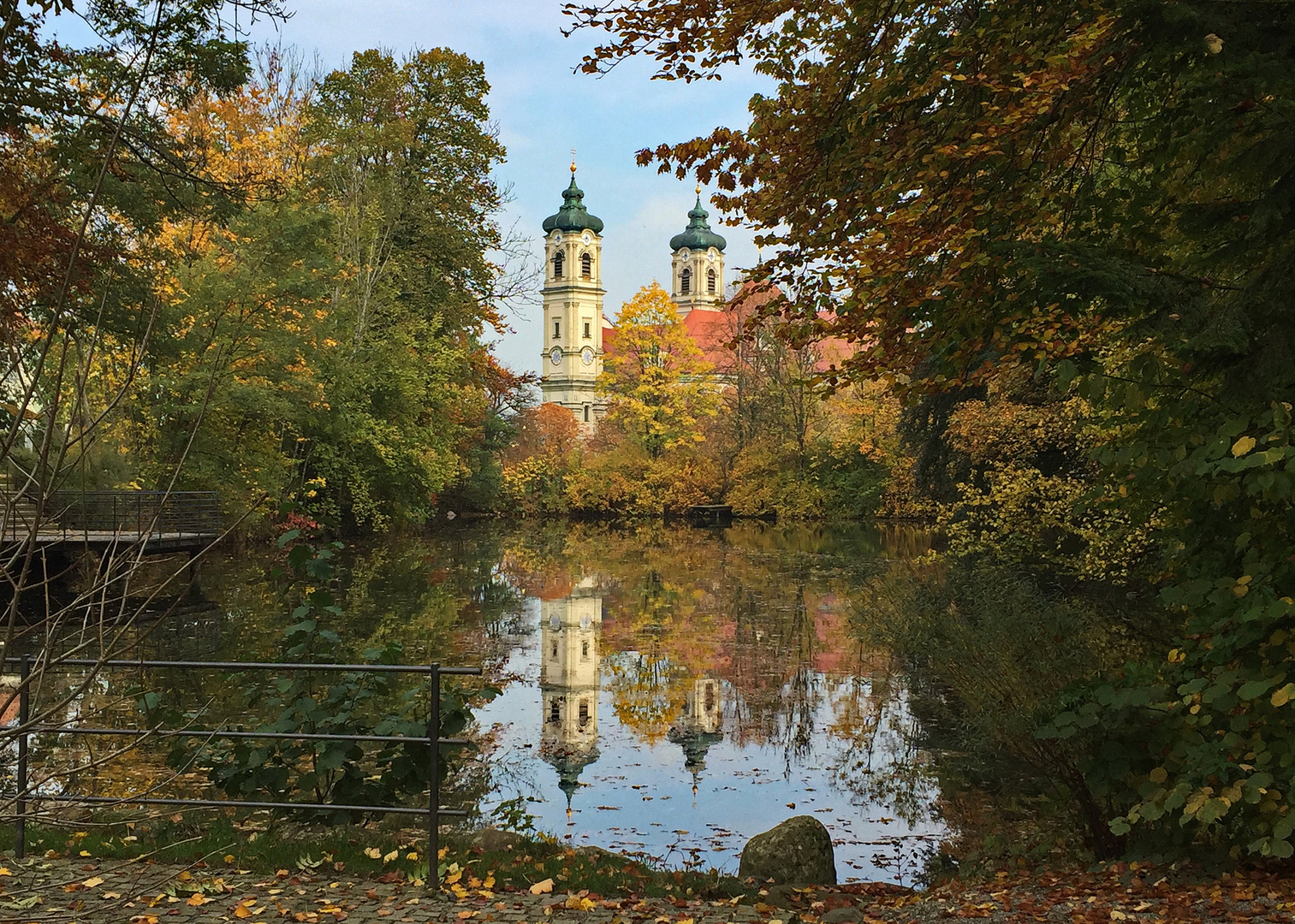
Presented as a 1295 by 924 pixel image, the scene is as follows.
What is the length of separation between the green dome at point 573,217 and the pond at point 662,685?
65151mm

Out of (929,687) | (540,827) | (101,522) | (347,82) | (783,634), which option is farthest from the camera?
(347,82)

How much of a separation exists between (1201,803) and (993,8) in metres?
4.78

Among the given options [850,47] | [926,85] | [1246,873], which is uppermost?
[850,47]

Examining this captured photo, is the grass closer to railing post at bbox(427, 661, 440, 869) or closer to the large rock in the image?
railing post at bbox(427, 661, 440, 869)

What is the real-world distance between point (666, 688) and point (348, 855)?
7274 millimetres

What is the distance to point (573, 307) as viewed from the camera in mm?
90250

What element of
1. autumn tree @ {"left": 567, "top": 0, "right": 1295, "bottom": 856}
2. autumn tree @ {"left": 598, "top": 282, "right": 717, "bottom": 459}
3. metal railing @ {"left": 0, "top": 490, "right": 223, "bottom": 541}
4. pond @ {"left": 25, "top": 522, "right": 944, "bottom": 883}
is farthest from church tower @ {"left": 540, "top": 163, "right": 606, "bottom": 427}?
autumn tree @ {"left": 567, "top": 0, "right": 1295, "bottom": 856}

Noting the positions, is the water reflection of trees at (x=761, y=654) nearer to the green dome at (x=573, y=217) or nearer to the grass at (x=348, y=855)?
the grass at (x=348, y=855)

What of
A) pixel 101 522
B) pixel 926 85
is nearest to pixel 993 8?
pixel 926 85

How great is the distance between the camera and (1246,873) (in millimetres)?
5078

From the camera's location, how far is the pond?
834 cm

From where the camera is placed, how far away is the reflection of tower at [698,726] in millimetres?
9922

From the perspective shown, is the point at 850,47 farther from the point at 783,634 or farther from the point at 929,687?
the point at 783,634

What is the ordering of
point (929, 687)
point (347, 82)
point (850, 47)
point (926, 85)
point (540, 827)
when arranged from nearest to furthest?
point (926, 85), point (850, 47), point (540, 827), point (929, 687), point (347, 82)
